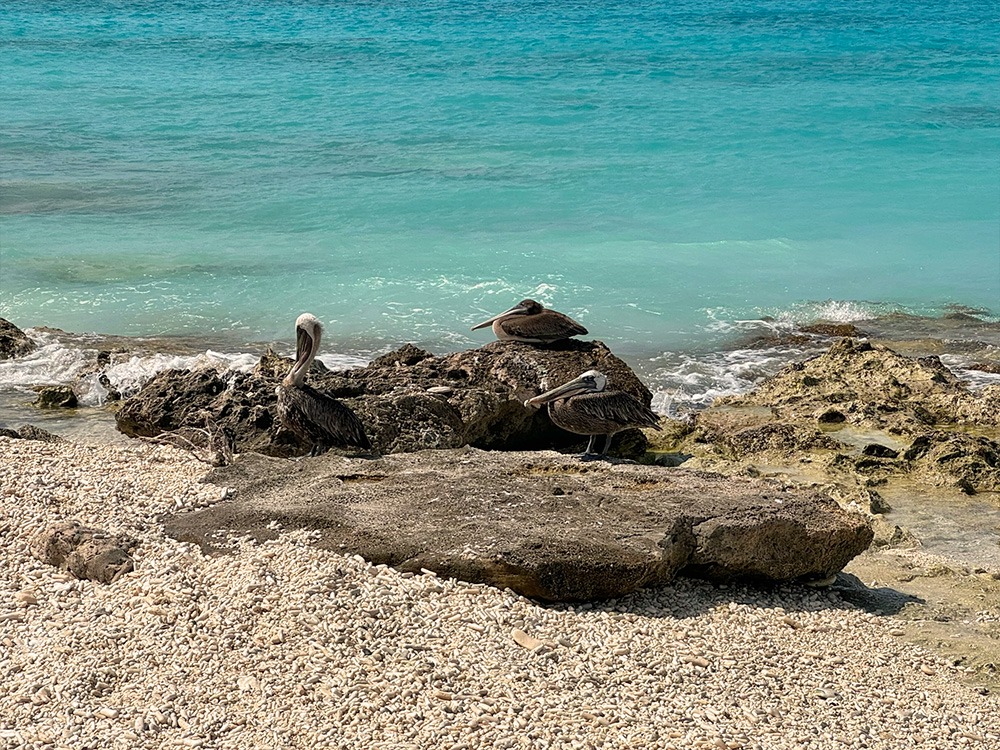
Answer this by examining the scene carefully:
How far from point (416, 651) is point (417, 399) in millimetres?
3389

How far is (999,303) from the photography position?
1466 centimetres

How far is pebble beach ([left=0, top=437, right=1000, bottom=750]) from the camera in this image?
178 inches

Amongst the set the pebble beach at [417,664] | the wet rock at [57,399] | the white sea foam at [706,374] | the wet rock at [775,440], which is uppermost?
the pebble beach at [417,664]

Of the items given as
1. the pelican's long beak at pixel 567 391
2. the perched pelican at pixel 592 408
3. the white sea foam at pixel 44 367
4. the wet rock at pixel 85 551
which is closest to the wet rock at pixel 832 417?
the perched pelican at pixel 592 408

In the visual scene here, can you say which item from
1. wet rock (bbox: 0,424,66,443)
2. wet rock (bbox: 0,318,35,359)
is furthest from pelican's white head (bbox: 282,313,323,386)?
wet rock (bbox: 0,318,35,359)

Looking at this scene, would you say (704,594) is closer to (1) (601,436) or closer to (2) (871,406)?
(1) (601,436)

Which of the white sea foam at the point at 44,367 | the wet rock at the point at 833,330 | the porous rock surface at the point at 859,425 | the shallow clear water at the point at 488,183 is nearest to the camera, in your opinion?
the porous rock surface at the point at 859,425

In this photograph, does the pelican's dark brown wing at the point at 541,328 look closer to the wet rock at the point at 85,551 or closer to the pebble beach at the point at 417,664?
the pebble beach at the point at 417,664

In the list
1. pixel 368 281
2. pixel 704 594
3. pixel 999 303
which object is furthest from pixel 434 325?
pixel 704 594

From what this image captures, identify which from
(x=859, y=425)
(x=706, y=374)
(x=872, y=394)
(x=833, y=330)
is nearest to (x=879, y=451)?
(x=859, y=425)

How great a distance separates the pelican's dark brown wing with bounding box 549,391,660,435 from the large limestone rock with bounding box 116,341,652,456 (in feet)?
2.50

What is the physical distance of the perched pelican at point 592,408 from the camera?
25.4 ft

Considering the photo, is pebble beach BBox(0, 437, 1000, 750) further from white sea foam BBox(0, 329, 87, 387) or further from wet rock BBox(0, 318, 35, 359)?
wet rock BBox(0, 318, 35, 359)

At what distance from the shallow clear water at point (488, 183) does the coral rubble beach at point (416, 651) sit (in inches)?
272
